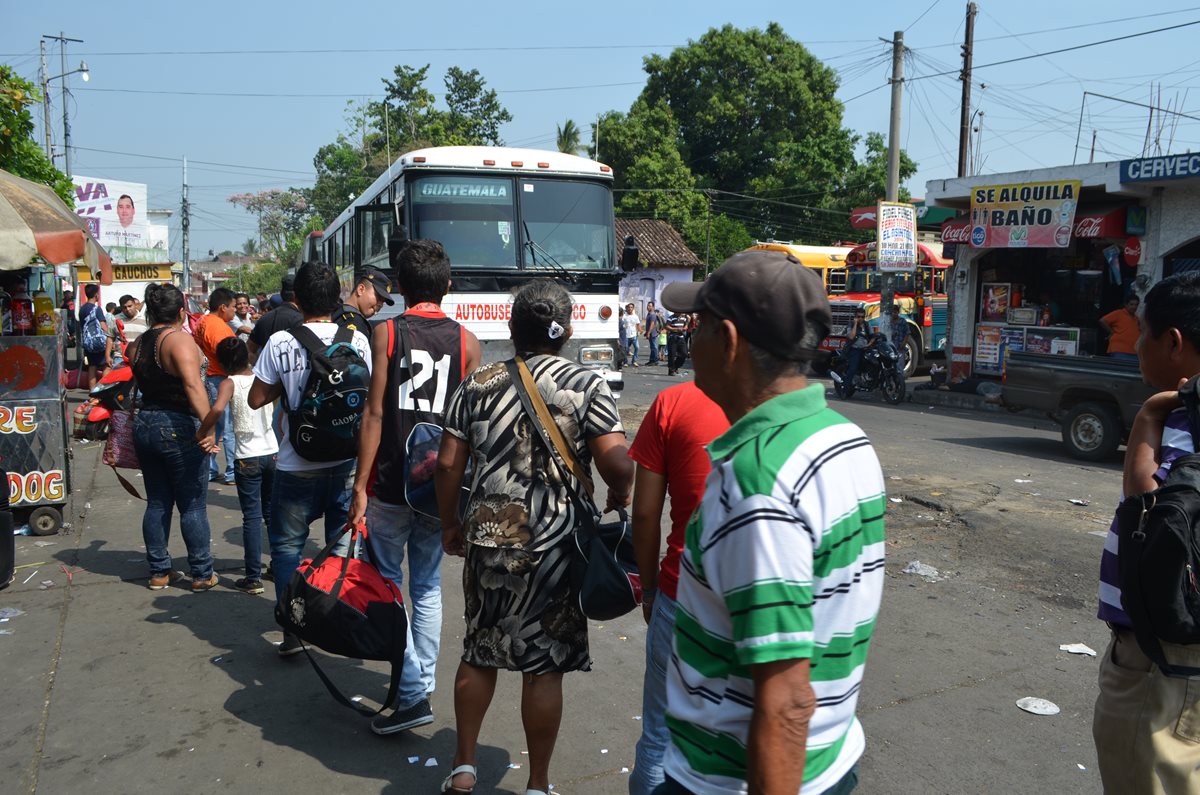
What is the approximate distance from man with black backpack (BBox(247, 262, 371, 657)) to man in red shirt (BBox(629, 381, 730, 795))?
2.10m

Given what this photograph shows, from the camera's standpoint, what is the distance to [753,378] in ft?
5.52

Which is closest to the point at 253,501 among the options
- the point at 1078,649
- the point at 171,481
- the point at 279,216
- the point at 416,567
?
the point at 171,481

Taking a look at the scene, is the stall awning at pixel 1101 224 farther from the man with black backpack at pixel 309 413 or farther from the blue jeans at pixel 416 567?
the blue jeans at pixel 416 567

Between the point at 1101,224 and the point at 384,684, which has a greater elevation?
the point at 1101,224

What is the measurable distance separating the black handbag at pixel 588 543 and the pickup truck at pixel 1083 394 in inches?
351

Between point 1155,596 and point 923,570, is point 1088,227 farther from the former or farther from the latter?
point 1155,596

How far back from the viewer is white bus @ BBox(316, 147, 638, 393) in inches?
392

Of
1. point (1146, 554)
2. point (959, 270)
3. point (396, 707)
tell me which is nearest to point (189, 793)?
point (396, 707)

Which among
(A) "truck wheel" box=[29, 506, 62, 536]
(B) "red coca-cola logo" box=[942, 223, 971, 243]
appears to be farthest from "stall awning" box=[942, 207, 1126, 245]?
(A) "truck wheel" box=[29, 506, 62, 536]

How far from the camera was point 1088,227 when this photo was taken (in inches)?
602

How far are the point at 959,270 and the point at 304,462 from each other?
16.1m

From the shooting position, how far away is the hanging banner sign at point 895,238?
690 inches

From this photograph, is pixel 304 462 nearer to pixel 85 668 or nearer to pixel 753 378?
pixel 85 668

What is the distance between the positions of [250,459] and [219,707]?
2072 mm
